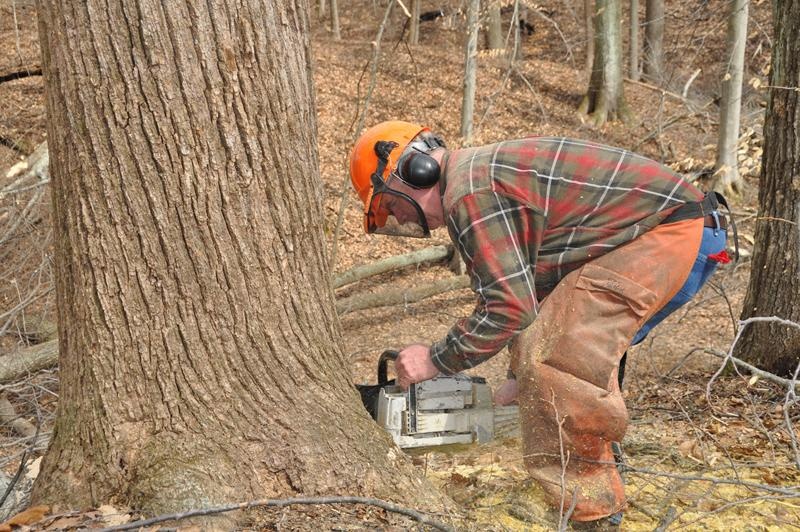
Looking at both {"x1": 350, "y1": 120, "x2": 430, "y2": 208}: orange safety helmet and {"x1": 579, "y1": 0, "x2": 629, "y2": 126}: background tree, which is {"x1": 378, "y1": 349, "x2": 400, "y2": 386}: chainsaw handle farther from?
{"x1": 579, "y1": 0, "x2": 629, "y2": 126}: background tree

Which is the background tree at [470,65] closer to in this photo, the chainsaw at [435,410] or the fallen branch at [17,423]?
the fallen branch at [17,423]

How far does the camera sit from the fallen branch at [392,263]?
25.5 feet

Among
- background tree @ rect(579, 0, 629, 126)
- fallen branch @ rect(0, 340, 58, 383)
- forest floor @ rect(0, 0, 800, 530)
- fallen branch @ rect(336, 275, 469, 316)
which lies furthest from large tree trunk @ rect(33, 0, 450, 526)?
background tree @ rect(579, 0, 629, 126)

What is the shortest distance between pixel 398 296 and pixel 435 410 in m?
4.63

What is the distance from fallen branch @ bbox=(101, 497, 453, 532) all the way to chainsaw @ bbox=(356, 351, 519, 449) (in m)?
0.66

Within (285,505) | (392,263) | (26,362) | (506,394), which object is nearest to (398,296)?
(392,263)

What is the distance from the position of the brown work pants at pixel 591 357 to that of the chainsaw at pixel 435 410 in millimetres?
320

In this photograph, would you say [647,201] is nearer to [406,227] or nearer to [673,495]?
[406,227]

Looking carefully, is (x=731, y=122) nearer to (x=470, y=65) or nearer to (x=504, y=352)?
(x=470, y=65)

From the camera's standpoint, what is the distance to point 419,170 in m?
2.85

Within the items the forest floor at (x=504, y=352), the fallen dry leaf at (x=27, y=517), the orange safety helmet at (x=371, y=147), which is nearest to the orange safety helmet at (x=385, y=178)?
the orange safety helmet at (x=371, y=147)

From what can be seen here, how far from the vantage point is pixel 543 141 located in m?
2.96

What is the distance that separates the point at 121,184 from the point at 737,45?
9.42 m

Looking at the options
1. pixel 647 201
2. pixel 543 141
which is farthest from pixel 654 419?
pixel 543 141
